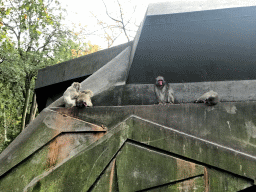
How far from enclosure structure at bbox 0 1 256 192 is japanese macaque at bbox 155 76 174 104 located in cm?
25

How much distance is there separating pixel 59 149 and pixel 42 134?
1.57 feet

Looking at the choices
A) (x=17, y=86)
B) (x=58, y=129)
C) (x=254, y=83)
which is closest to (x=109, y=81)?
(x=58, y=129)

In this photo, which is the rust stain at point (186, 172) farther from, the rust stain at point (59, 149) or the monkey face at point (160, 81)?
the rust stain at point (59, 149)

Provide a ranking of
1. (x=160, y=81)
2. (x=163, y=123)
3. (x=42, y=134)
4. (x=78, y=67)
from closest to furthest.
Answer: (x=163, y=123), (x=42, y=134), (x=160, y=81), (x=78, y=67)

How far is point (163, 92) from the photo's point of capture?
21.5 feet

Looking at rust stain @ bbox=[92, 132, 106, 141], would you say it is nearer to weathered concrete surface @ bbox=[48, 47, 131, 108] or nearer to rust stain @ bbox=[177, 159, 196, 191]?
weathered concrete surface @ bbox=[48, 47, 131, 108]

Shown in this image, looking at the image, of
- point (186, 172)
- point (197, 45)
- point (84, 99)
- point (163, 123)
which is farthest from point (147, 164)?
Answer: point (197, 45)

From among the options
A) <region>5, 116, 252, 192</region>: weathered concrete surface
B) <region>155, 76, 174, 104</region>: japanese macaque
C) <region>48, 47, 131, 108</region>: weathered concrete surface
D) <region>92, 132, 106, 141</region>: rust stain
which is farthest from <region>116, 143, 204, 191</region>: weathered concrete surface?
<region>48, 47, 131, 108</region>: weathered concrete surface

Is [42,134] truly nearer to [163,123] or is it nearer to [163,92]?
[163,123]

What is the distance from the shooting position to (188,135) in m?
5.46

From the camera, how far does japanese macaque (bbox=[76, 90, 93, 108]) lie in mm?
6238

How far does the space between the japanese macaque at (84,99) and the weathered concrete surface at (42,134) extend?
1.10 feet

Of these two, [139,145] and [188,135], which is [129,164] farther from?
[188,135]

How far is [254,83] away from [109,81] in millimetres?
3112
